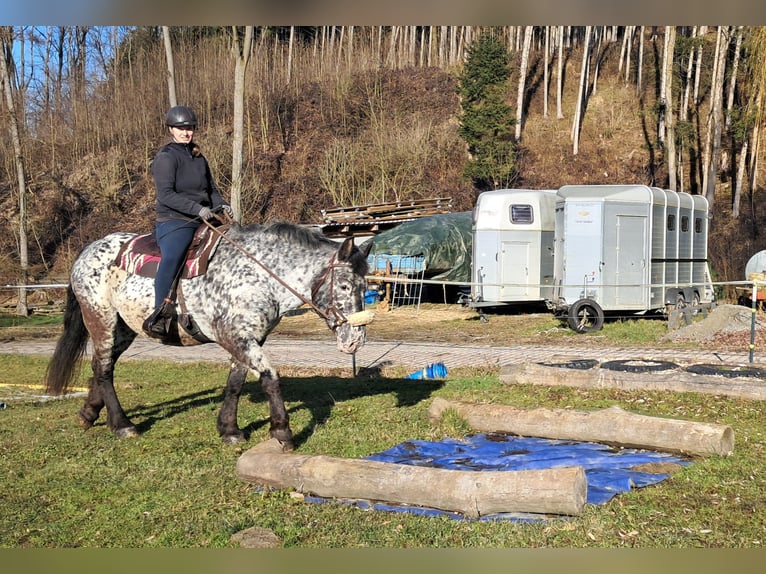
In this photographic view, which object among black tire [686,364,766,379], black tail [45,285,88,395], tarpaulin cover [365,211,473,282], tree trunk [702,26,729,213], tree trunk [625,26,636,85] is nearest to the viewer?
black tail [45,285,88,395]

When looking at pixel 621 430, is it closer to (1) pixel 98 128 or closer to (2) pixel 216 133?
(2) pixel 216 133

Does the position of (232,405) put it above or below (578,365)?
above

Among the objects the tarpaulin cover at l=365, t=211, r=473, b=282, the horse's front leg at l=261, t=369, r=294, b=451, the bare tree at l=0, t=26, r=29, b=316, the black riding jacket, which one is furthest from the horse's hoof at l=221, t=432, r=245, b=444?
the bare tree at l=0, t=26, r=29, b=316

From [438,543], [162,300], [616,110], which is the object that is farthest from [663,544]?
[616,110]

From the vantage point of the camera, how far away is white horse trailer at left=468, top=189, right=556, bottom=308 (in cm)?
2214

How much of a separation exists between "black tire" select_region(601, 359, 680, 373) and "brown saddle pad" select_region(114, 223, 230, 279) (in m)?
5.59

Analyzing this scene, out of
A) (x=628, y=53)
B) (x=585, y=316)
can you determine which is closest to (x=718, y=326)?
(x=585, y=316)

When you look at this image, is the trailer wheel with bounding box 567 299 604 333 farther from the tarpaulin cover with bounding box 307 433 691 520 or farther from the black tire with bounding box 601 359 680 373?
the tarpaulin cover with bounding box 307 433 691 520

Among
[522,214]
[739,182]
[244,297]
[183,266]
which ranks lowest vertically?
[244,297]

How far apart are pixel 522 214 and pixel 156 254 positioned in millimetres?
15793

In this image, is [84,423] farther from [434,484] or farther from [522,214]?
[522,214]

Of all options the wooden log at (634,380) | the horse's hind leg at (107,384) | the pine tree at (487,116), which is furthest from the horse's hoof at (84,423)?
the pine tree at (487,116)

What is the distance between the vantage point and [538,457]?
684 centimetres

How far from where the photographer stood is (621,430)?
7.13m
